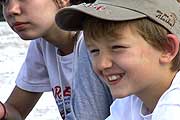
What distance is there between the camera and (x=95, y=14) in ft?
4.56

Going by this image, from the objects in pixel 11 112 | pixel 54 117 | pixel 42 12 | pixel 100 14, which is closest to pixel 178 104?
pixel 100 14

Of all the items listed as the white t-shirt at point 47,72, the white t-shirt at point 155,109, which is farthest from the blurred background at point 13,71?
the white t-shirt at point 155,109

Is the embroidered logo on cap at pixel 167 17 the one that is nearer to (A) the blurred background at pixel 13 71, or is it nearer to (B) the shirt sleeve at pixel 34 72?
(B) the shirt sleeve at pixel 34 72

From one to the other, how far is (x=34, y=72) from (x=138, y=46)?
0.88 meters

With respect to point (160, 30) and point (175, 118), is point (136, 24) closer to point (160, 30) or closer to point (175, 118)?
point (160, 30)

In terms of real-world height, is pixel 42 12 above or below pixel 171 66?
below

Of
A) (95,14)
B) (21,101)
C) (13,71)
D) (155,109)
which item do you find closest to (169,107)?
(155,109)

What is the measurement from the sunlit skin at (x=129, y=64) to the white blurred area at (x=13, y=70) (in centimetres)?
196

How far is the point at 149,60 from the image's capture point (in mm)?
1416

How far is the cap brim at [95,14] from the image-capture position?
138 centimetres

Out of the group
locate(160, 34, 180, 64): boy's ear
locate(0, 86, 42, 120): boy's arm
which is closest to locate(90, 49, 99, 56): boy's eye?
locate(160, 34, 180, 64): boy's ear

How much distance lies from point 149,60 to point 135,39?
7cm

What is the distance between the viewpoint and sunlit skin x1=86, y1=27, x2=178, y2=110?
1.39 meters

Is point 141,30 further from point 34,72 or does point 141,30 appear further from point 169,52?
point 34,72
